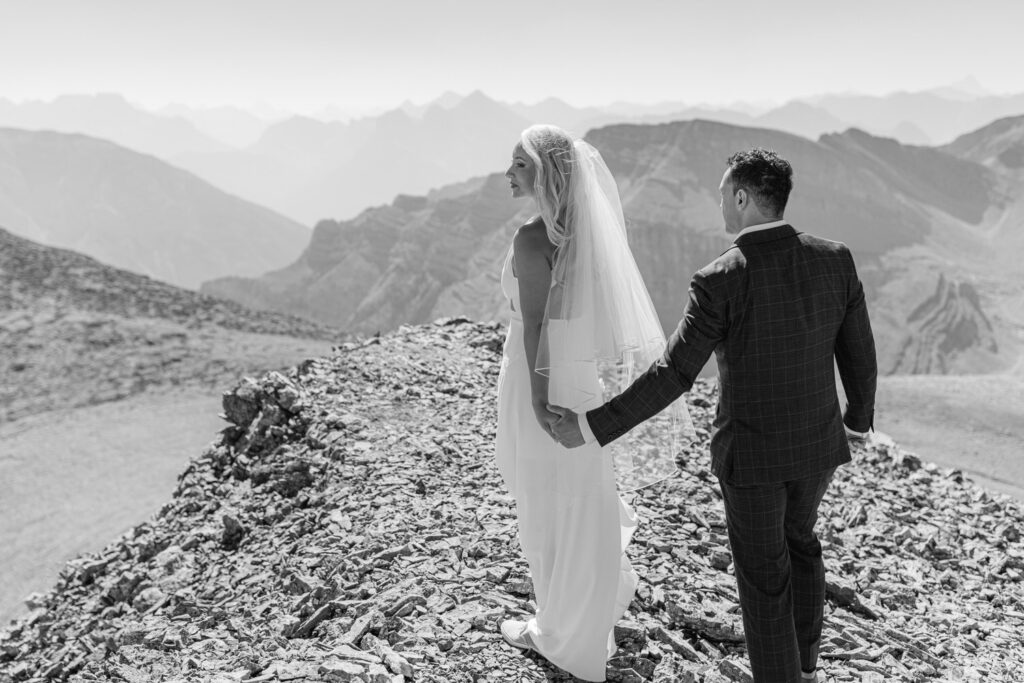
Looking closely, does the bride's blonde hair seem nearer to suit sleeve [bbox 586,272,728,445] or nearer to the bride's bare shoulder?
the bride's bare shoulder

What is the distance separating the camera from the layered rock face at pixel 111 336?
15.0 m

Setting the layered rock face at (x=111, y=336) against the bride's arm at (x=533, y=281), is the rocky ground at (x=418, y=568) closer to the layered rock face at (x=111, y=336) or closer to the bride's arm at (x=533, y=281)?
the bride's arm at (x=533, y=281)

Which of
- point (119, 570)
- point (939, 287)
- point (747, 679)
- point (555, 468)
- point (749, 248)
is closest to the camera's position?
point (749, 248)

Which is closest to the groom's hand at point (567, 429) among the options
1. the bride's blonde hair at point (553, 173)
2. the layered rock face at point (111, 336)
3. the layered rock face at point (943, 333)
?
the bride's blonde hair at point (553, 173)

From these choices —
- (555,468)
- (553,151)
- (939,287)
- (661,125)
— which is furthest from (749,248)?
(661,125)

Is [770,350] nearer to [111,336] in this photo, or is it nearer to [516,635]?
[516,635]

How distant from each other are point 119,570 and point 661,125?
125716 millimetres

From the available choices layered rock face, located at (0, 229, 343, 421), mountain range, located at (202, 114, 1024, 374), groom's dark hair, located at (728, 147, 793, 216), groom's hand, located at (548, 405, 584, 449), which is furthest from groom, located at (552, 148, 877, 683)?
mountain range, located at (202, 114, 1024, 374)

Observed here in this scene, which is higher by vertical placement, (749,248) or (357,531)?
(749,248)

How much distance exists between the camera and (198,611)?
4.76 meters

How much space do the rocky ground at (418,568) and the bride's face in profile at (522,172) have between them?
2302 mm

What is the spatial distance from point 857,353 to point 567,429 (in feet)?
3.93

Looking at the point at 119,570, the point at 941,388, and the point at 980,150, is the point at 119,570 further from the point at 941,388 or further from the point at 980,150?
the point at 980,150

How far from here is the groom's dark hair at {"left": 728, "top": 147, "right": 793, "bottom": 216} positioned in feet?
8.00
